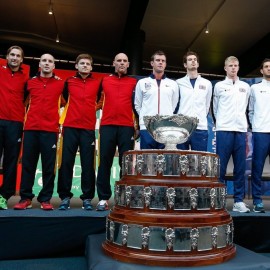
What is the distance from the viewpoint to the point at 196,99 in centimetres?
341

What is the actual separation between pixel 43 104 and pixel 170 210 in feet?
5.69

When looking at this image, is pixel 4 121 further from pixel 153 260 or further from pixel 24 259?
pixel 153 260

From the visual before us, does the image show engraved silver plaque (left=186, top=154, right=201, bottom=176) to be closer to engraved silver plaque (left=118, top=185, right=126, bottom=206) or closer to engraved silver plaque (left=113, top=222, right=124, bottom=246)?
engraved silver plaque (left=118, top=185, right=126, bottom=206)

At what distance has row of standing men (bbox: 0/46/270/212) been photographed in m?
3.20

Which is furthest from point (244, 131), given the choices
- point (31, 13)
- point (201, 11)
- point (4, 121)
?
point (31, 13)

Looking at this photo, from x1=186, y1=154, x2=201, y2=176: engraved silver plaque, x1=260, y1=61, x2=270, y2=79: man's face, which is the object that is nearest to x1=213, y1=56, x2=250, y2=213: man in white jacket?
x1=260, y1=61, x2=270, y2=79: man's face

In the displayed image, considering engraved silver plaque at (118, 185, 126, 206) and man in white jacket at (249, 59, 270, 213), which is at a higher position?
man in white jacket at (249, 59, 270, 213)

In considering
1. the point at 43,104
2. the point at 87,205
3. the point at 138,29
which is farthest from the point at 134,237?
the point at 138,29

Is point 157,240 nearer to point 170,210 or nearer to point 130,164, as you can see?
point 170,210

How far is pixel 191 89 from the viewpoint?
136 inches

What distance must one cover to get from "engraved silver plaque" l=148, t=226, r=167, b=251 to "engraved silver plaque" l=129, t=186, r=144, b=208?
20 cm

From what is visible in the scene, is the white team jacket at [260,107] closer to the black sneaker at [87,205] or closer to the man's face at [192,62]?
the man's face at [192,62]

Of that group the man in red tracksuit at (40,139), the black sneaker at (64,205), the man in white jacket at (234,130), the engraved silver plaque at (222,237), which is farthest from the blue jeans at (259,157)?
the man in red tracksuit at (40,139)

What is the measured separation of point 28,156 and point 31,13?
6.32m
